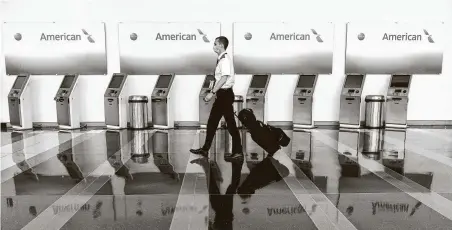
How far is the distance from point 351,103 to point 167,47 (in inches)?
182

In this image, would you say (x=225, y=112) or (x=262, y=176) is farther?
(x=225, y=112)

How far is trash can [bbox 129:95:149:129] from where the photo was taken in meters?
8.57

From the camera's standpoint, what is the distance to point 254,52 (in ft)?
29.8

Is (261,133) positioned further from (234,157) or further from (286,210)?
(286,210)

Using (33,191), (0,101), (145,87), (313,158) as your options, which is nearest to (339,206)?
(313,158)

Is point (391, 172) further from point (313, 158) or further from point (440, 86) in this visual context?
point (440, 86)

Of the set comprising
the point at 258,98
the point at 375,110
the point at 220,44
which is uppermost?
the point at 220,44

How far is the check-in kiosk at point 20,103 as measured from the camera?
8549mm

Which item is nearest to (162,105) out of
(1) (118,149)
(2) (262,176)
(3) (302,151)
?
(1) (118,149)

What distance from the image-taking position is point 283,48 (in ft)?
29.8

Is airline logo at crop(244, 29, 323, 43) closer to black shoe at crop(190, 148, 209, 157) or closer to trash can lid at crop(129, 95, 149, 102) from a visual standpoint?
trash can lid at crop(129, 95, 149, 102)

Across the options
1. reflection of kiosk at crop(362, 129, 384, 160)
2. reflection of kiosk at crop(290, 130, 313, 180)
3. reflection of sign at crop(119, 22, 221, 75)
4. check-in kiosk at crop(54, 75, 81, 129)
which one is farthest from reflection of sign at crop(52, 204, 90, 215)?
reflection of sign at crop(119, 22, 221, 75)

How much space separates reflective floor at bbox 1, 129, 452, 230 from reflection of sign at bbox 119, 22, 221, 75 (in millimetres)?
2753

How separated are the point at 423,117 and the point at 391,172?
17.9ft
